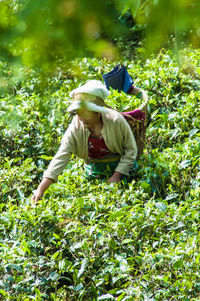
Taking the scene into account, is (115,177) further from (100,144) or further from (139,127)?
(139,127)

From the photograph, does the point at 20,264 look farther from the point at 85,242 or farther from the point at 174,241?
the point at 174,241

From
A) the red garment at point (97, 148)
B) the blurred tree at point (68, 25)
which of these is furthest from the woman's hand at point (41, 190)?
the blurred tree at point (68, 25)

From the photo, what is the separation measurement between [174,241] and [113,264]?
386mm

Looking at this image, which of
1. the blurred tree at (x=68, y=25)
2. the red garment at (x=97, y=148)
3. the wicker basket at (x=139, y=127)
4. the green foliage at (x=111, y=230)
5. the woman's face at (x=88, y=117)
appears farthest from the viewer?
the wicker basket at (x=139, y=127)

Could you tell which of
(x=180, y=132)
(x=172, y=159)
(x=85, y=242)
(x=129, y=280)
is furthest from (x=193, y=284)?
(x=180, y=132)

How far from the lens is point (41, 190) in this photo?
348cm

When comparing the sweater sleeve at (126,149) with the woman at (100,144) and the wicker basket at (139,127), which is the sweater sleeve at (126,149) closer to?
the woman at (100,144)

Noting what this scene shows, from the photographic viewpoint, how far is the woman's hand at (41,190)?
3423 mm

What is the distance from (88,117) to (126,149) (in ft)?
1.52

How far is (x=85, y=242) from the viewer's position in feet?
8.96

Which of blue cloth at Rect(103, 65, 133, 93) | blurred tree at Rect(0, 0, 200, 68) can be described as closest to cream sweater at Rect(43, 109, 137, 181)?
blue cloth at Rect(103, 65, 133, 93)

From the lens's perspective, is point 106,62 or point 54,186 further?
point 106,62

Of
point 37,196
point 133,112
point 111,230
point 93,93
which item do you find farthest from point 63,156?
point 111,230

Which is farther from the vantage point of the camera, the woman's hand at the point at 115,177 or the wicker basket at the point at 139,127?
the wicker basket at the point at 139,127
